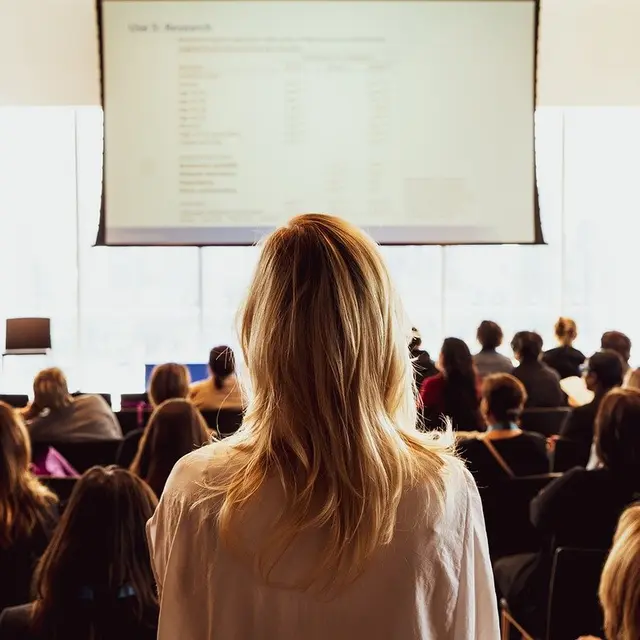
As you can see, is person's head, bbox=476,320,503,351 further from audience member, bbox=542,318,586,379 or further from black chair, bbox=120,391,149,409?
black chair, bbox=120,391,149,409

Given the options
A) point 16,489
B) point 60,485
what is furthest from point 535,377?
point 16,489

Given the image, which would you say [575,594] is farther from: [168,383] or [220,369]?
[220,369]

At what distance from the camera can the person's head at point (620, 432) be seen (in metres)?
2.72

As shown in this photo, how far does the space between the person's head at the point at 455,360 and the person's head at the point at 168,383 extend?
5.04ft

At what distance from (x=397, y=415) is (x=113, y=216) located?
17.7ft

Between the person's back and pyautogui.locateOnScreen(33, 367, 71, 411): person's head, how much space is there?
41 mm

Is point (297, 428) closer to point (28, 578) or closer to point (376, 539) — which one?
point (376, 539)

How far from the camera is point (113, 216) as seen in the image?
6176 millimetres

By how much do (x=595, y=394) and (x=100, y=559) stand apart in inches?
121

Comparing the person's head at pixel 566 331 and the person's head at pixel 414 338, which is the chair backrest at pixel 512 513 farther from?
the person's head at pixel 566 331

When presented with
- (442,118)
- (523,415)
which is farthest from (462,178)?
(523,415)

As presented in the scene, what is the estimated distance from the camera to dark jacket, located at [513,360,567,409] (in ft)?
17.6

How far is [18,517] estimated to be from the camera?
247 cm

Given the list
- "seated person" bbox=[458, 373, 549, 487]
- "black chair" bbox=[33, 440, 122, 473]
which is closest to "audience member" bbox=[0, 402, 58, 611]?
"black chair" bbox=[33, 440, 122, 473]
